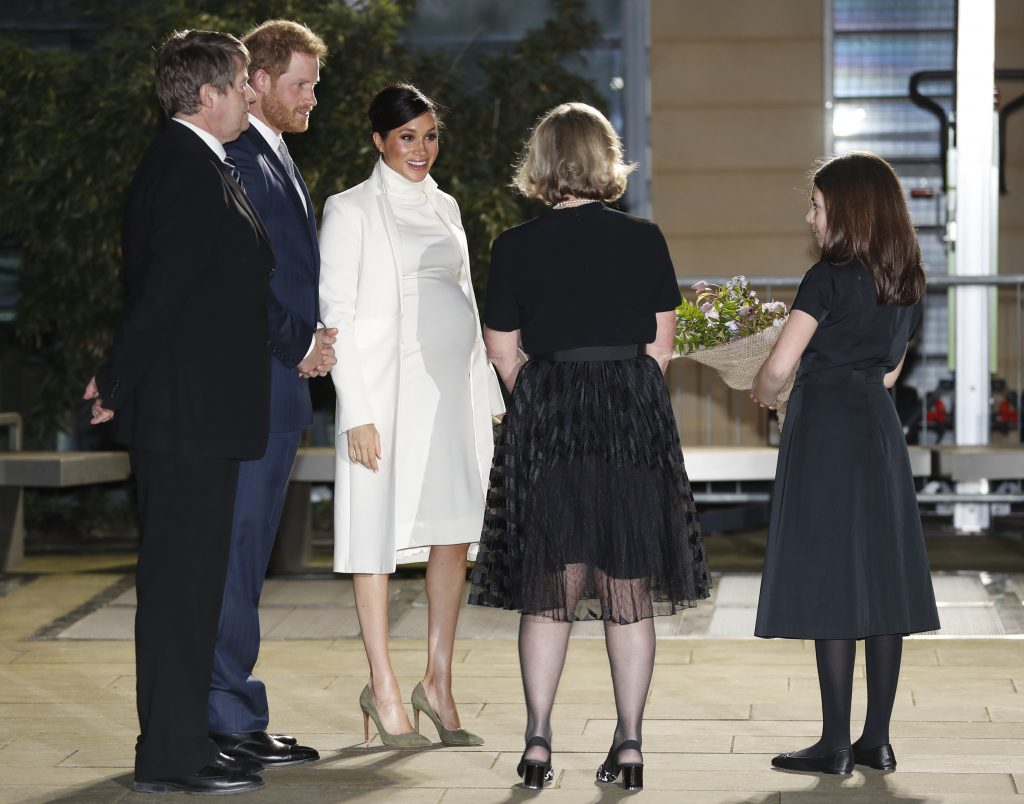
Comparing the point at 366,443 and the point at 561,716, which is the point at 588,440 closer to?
the point at 366,443

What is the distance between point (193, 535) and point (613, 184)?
4.17 feet

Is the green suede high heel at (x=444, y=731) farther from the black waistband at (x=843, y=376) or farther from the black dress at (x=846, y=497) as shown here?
the black waistband at (x=843, y=376)

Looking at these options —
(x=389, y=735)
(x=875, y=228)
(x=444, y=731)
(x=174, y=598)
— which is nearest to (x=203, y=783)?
(x=174, y=598)

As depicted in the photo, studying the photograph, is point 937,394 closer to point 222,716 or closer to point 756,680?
point 756,680

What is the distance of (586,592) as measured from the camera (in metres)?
3.76

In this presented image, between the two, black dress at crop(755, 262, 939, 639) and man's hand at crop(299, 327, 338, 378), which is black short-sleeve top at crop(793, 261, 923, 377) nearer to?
black dress at crop(755, 262, 939, 639)

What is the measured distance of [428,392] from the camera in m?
4.20

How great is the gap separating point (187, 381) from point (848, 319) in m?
1.55

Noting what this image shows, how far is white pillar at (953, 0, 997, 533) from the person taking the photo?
8.01 m

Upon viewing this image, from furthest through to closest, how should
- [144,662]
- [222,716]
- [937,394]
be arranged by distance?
[937,394] < [222,716] < [144,662]

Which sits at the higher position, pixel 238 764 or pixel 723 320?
pixel 723 320

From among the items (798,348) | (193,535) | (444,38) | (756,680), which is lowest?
(756,680)

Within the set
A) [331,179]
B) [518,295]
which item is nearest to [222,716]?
[518,295]

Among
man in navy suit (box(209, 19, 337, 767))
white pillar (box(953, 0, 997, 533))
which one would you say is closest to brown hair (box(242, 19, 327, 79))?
man in navy suit (box(209, 19, 337, 767))
